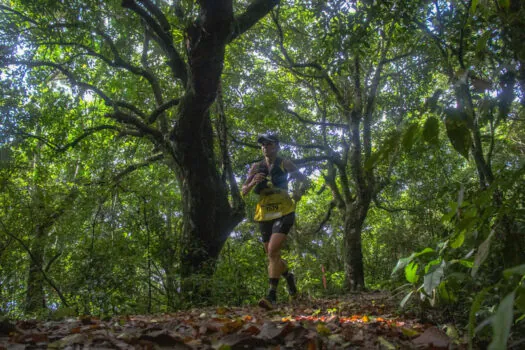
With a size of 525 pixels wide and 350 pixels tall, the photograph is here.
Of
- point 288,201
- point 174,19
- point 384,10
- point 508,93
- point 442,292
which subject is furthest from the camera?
point 174,19

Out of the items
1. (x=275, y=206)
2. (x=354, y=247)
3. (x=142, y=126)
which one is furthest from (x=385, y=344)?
(x=354, y=247)

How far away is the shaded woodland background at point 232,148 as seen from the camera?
185 cm

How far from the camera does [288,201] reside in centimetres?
527

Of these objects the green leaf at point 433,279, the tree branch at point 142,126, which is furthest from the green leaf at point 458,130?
the tree branch at point 142,126

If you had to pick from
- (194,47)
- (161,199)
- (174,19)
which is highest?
(174,19)

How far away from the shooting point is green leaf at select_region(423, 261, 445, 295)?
7.17 ft

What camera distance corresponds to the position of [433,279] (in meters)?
2.20

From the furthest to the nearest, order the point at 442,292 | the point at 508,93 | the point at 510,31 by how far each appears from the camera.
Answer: the point at 442,292
the point at 510,31
the point at 508,93

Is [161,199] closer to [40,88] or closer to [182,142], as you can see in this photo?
[182,142]

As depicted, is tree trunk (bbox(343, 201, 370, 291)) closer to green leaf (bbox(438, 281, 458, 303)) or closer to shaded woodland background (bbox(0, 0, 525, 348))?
shaded woodland background (bbox(0, 0, 525, 348))

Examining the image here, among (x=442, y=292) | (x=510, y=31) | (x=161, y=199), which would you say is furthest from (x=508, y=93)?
(x=161, y=199)

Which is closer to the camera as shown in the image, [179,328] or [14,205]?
[179,328]

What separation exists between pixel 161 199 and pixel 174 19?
351cm

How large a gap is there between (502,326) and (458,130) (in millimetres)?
504
